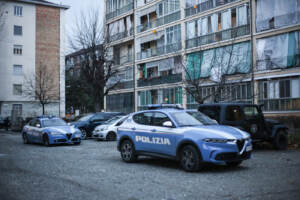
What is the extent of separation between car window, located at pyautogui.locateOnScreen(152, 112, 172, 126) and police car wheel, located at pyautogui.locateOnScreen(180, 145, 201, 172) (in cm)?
110

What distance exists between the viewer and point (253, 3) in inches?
1126

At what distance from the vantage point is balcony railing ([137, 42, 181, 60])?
3618cm

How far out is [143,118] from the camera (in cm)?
1105

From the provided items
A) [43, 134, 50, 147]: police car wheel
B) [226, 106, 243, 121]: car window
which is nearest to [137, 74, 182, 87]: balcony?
[43, 134, 50, 147]: police car wheel

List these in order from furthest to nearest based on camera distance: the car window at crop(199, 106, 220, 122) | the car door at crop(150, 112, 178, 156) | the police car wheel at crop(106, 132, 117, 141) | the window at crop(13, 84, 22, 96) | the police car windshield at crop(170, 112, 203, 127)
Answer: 1. the window at crop(13, 84, 22, 96)
2. the police car wheel at crop(106, 132, 117, 141)
3. the car window at crop(199, 106, 220, 122)
4. the police car windshield at crop(170, 112, 203, 127)
5. the car door at crop(150, 112, 178, 156)

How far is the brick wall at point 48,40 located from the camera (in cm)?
5312

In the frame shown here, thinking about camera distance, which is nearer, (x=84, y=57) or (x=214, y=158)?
(x=214, y=158)

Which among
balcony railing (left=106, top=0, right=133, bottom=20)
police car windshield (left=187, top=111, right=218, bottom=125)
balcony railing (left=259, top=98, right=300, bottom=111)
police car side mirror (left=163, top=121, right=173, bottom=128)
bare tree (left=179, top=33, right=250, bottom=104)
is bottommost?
police car side mirror (left=163, top=121, right=173, bottom=128)

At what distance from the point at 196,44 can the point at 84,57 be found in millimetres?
10488

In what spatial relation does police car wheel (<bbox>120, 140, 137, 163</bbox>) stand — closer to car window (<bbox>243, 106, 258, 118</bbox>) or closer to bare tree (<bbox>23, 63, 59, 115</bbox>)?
car window (<bbox>243, 106, 258, 118</bbox>)

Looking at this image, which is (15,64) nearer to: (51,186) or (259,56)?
(259,56)

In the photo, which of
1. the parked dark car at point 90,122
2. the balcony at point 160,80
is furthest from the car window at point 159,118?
the balcony at point 160,80

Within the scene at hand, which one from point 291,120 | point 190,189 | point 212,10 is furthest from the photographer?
point 212,10

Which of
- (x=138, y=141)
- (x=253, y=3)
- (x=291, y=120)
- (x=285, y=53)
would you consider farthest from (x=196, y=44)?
(x=138, y=141)
